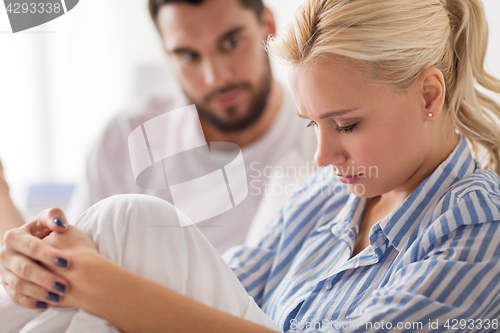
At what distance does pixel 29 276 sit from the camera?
72 cm

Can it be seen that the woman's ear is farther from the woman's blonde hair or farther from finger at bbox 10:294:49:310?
finger at bbox 10:294:49:310

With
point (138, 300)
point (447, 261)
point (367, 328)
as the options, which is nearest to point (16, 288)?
point (138, 300)

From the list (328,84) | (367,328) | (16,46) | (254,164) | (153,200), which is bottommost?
(367,328)

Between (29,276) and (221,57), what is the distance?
1010 millimetres

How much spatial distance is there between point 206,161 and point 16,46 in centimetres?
179

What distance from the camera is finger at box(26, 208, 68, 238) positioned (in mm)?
768

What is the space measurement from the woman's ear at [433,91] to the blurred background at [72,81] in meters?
1.94

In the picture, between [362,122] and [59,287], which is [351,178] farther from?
[59,287]

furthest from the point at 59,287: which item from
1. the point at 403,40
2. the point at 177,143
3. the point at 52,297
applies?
the point at 177,143

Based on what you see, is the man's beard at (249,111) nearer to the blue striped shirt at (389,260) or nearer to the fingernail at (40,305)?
the blue striped shirt at (389,260)

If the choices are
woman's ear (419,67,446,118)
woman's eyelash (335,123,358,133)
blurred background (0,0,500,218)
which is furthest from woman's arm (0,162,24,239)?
blurred background (0,0,500,218)

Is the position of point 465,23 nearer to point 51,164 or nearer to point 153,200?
point 153,200

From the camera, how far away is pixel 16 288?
726 millimetres

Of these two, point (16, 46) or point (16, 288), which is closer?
point (16, 288)
